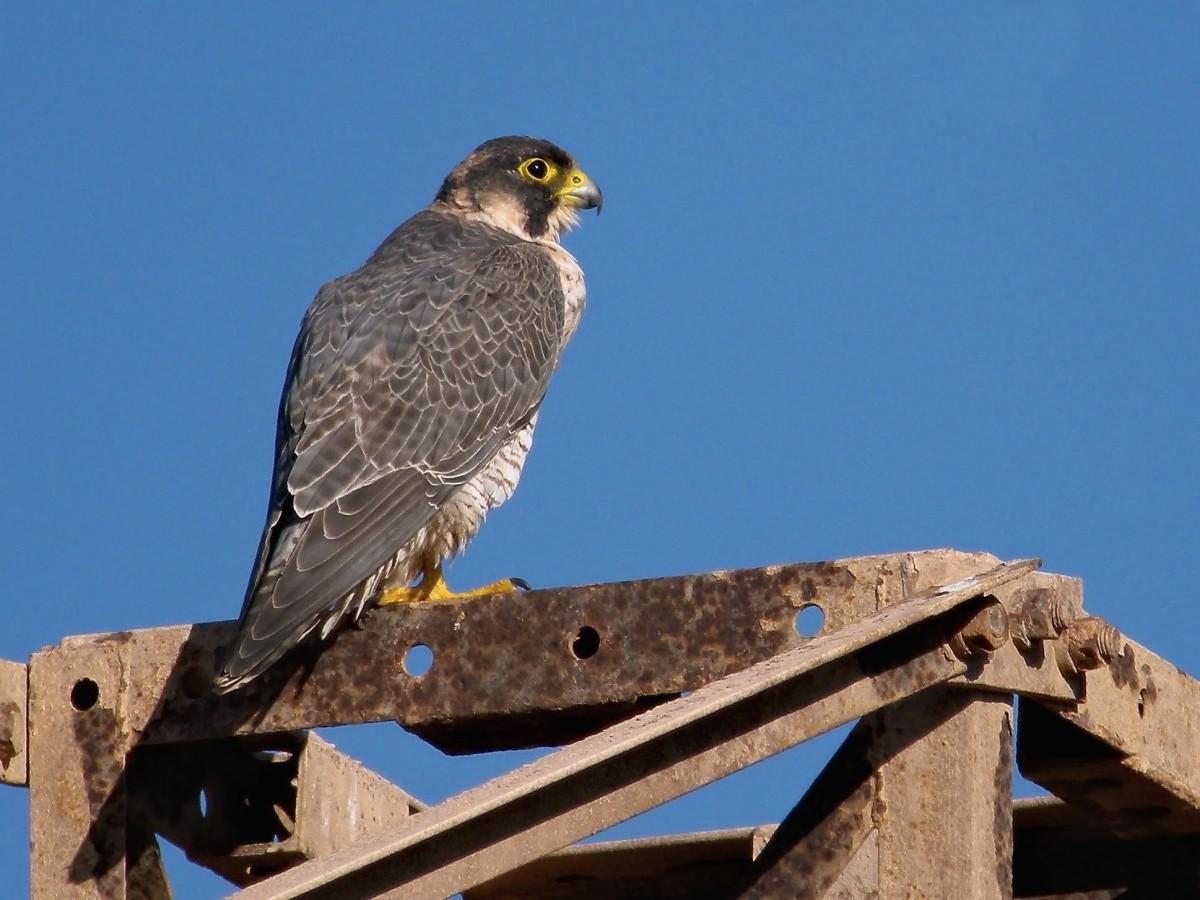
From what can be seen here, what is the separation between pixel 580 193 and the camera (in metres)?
6.75

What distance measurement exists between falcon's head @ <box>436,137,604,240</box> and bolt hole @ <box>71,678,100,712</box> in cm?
330

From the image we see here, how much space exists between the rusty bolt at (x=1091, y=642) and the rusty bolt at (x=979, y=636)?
259mm

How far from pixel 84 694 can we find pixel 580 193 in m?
3.52

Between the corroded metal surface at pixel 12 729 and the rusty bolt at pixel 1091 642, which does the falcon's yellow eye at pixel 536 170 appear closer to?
the corroded metal surface at pixel 12 729

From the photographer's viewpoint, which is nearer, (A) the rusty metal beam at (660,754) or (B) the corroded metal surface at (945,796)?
(A) the rusty metal beam at (660,754)

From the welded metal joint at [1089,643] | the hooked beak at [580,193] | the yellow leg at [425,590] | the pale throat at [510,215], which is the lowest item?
the welded metal joint at [1089,643]

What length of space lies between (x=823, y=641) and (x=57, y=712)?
1512 millimetres

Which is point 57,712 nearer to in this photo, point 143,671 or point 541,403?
point 143,671

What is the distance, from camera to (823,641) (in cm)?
294

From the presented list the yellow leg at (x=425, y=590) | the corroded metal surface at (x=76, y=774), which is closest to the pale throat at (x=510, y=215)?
the yellow leg at (x=425, y=590)

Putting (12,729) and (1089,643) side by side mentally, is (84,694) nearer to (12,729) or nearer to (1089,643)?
(12,729)

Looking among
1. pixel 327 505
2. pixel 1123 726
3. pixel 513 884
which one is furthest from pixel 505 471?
pixel 1123 726

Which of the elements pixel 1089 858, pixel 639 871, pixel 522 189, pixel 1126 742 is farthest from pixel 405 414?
pixel 1126 742

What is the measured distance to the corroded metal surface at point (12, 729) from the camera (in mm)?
3555
